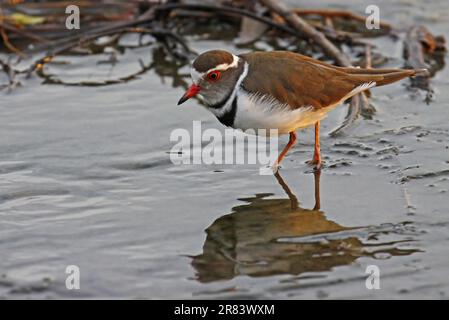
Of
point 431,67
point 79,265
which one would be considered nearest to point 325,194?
point 79,265

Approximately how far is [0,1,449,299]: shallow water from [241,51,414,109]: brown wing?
1.93 ft

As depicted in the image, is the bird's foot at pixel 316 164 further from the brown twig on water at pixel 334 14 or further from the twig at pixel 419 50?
the brown twig on water at pixel 334 14

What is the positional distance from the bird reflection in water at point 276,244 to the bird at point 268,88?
68 cm

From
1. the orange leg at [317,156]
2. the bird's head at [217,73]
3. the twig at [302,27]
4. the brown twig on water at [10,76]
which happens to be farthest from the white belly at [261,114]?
the brown twig on water at [10,76]

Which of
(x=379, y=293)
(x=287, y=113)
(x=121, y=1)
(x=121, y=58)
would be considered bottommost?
(x=379, y=293)

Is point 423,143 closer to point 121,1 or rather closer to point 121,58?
point 121,58

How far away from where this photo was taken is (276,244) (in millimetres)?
5898

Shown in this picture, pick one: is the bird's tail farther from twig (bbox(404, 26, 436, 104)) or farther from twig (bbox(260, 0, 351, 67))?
twig (bbox(260, 0, 351, 67))

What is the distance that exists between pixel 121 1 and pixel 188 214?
4774mm

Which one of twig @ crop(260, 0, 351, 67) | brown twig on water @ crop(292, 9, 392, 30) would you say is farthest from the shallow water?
brown twig on water @ crop(292, 9, 392, 30)

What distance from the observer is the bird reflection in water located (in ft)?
18.3

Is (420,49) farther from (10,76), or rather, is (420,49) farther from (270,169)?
(10,76)

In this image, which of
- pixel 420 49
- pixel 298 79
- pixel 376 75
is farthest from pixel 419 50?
pixel 298 79

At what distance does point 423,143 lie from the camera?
7.44 m
